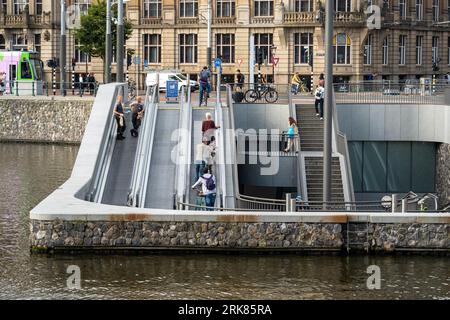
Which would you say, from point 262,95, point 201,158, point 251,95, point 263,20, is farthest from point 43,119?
point 201,158

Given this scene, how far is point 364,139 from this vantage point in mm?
43219

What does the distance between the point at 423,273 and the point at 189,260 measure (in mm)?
4888

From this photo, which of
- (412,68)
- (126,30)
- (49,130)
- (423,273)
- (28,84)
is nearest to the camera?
(423,273)

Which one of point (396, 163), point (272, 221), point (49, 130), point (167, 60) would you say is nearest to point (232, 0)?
point (167, 60)

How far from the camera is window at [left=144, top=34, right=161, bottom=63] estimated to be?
7725 centimetres

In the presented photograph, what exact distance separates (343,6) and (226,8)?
7.49m

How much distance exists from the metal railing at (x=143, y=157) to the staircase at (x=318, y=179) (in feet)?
16.8

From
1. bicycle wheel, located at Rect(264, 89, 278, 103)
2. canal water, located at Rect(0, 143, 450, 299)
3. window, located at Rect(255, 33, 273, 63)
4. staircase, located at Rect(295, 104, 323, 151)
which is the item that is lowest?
canal water, located at Rect(0, 143, 450, 299)

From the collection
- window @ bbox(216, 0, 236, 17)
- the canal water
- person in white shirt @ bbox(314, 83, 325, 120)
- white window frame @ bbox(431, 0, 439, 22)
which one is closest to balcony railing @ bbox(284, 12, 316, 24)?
window @ bbox(216, 0, 236, 17)

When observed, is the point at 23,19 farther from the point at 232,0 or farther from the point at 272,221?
the point at 272,221

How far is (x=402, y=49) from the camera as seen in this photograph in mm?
78000

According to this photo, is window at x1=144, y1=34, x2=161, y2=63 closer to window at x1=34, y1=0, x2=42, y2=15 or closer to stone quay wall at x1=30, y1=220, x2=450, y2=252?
window at x1=34, y1=0, x2=42, y2=15

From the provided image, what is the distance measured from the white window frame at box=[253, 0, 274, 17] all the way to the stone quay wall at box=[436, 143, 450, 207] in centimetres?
3301
